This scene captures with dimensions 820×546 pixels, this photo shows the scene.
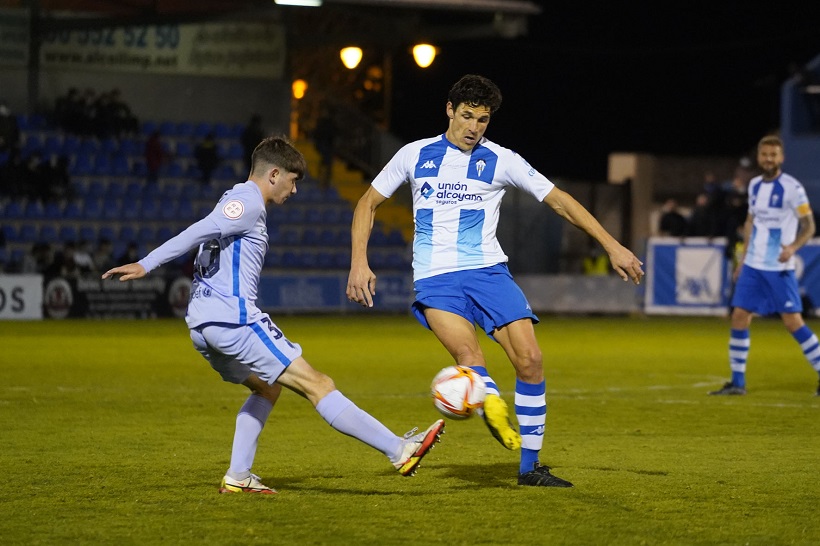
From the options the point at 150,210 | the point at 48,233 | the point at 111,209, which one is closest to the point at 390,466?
the point at 48,233

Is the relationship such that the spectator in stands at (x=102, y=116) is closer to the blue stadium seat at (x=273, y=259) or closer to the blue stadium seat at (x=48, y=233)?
the blue stadium seat at (x=48, y=233)

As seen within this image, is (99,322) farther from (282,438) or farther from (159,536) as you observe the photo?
(159,536)

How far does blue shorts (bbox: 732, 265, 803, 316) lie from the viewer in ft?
41.0

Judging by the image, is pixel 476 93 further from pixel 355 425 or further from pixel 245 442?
pixel 245 442

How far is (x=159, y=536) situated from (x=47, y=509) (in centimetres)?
89

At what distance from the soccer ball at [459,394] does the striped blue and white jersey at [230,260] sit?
0.98 meters

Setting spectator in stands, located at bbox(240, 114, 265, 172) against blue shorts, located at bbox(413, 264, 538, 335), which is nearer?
blue shorts, located at bbox(413, 264, 538, 335)

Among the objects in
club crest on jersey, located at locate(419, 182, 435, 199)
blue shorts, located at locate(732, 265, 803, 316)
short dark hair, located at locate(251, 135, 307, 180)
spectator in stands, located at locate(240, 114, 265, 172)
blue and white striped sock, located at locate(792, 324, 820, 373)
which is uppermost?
spectator in stands, located at locate(240, 114, 265, 172)

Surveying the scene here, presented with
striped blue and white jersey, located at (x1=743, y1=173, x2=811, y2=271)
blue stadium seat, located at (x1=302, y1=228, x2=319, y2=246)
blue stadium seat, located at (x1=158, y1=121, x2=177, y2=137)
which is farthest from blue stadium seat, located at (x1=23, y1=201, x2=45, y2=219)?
striped blue and white jersey, located at (x1=743, y1=173, x2=811, y2=271)

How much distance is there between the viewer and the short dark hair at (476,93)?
23.6 feet

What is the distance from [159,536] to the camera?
5.90 meters

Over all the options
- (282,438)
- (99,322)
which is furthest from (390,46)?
(282,438)

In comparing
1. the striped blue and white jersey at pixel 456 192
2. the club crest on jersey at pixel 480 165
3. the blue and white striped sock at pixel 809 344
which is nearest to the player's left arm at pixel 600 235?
the striped blue and white jersey at pixel 456 192

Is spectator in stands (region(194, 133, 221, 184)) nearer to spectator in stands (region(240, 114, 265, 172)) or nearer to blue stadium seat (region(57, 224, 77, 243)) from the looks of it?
spectator in stands (region(240, 114, 265, 172))
